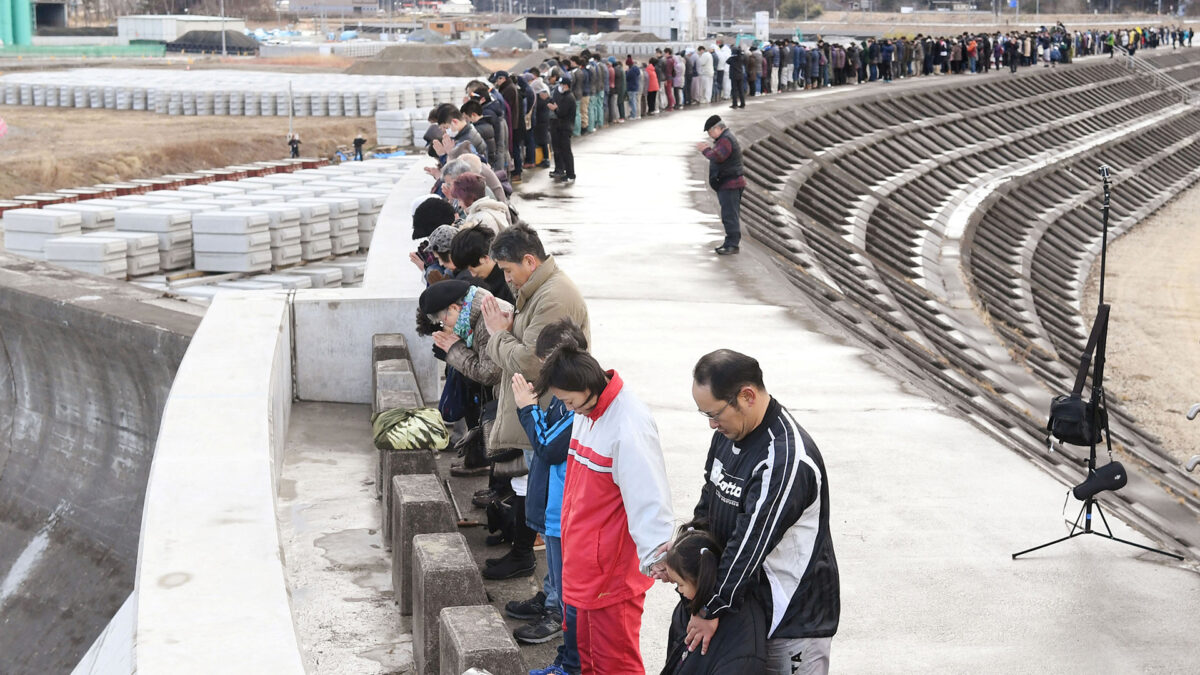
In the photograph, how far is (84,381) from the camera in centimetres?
Answer: 1183

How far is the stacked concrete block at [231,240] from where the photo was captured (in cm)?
1716

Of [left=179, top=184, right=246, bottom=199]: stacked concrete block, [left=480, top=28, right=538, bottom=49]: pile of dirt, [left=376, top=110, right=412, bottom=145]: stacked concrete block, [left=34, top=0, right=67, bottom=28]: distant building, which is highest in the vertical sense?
[left=34, top=0, right=67, bottom=28]: distant building

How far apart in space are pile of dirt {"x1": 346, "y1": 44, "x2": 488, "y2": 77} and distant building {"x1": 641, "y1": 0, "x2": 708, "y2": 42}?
50.2 feet

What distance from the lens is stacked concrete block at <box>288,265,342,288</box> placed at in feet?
56.0

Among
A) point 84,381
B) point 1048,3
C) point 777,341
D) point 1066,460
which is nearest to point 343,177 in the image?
point 84,381

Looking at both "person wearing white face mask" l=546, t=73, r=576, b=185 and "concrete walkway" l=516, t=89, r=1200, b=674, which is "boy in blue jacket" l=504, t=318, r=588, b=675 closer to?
"concrete walkway" l=516, t=89, r=1200, b=674

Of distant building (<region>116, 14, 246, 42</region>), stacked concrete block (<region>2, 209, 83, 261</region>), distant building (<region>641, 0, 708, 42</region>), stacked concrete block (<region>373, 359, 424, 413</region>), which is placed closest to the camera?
stacked concrete block (<region>373, 359, 424, 413</region>)

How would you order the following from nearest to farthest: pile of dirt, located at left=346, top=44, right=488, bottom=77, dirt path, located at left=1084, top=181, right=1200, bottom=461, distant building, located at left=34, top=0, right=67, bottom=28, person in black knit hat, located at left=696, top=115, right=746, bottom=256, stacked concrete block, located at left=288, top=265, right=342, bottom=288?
person in black knit hat, located at left=696, top=115, right=746, bottom=256 < stacked concrete block, located at left=288, top=265, right=342, bottom=288 < dirt path, located at left=1084, top=181, right=1200, bottom=461 < pile of dirt, located at left=346, top=44, right=488, bottom=77 < distant building, located at left=34, top=0, right=67, bottom=28

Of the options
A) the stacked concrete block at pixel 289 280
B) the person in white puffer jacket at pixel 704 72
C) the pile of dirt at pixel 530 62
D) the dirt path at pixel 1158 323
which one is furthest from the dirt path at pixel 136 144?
the dirt path at pixel 1158 323

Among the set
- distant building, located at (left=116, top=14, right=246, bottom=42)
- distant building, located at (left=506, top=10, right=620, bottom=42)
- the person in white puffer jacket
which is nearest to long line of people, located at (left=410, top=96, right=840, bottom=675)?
the person in white puffer jacket

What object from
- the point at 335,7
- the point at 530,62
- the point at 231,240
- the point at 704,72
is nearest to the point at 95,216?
the point at 231,240

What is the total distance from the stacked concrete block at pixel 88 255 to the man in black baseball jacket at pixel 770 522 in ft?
44.9

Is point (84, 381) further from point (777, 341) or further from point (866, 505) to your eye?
point (866, 505)

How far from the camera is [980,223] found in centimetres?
3278
